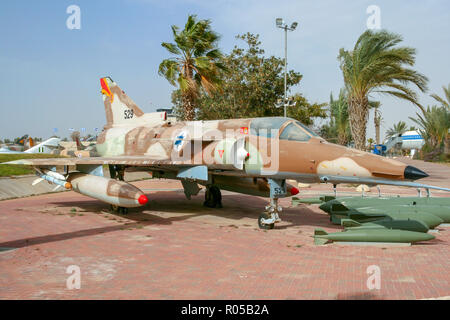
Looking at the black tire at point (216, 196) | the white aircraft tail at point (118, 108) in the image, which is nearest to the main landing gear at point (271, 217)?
the black tire at point (216, 196)

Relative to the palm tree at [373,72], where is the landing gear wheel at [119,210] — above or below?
below

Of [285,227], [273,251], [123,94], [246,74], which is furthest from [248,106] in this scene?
[273,251]

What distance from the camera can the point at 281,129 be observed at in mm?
11367

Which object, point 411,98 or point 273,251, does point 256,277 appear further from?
point 411,98

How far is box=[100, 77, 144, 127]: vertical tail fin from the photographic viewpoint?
1733 cm

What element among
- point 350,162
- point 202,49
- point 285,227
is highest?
point 202,49

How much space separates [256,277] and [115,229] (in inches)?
234

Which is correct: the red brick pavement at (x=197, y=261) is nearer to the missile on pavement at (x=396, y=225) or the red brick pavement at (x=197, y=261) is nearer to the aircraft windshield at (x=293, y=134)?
the missile on pavement at (x=396, y=225)

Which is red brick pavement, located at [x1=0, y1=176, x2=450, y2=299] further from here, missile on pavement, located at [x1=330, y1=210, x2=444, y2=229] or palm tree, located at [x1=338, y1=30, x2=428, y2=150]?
palm tree, located at [x1=338, y1=30, x2=428, y2=150]

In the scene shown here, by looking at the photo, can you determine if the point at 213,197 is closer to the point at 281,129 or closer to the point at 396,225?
the point at 281,129

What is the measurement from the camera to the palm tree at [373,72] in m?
23.3

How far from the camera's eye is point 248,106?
33.7m

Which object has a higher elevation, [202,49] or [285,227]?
[202,49]

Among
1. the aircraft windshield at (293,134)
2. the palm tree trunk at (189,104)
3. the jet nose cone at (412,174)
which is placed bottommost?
the jet nose cone at (412,174)
